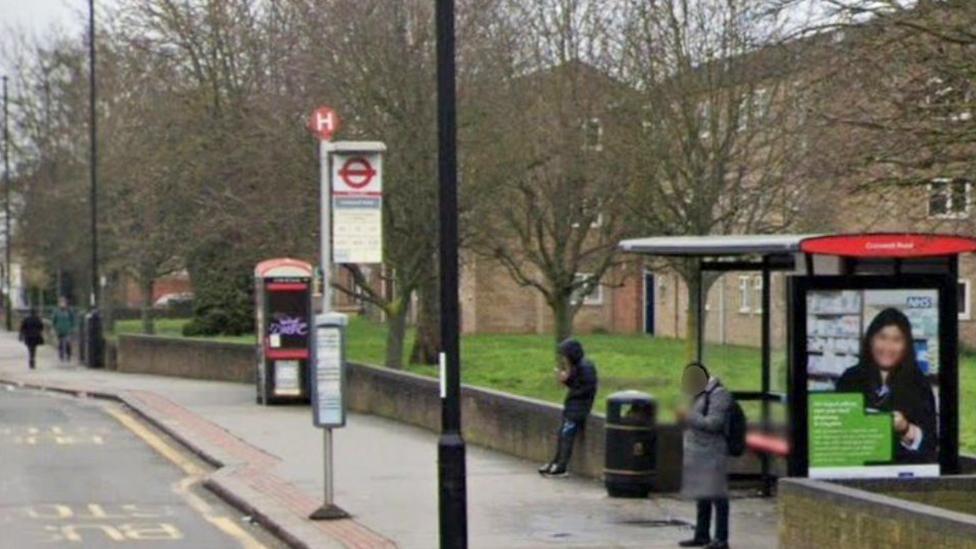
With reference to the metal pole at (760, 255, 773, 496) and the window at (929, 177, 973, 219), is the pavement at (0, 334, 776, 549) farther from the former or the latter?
the window at (929, 177, 973, 219)

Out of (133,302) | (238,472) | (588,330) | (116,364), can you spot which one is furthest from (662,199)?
(133,302)

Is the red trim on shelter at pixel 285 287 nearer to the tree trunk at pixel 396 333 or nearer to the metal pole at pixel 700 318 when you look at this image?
the tree trunk at pixel 396 333

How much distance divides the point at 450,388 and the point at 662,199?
19.1 metres

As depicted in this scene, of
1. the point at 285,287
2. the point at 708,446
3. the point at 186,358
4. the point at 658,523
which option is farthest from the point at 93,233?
the point at 708,446

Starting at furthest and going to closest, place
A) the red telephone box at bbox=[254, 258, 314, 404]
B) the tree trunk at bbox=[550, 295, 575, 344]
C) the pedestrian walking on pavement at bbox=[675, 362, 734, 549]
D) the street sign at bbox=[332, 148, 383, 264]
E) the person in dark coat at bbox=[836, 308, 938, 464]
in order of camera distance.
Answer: the tree trunk at bbox=[550, 295, 575, 344] < the red telephone box at bbox=[254, 258, 314, 404] < the street sign at bbox=[332, 148, 383, 264] < the pedestrian walking on pavement at bbox=[675, 362, 734, 549] < the person in dark coat at bbox=[836, 308, 938, 464]

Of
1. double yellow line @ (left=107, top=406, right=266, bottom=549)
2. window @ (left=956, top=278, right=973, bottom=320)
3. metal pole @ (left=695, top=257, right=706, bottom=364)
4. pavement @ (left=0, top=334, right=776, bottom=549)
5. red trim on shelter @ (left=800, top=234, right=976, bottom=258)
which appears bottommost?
double yellow line @ (left=107, top=406, right=266, bottom=549)

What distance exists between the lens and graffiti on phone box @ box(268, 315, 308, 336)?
32.6 meters

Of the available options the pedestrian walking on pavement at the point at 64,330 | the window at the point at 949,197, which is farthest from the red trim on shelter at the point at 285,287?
the pedestrian walking on pavement at the point at 64,330

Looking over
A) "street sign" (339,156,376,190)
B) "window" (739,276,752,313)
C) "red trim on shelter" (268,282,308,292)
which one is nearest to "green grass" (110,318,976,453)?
"red trim on shelter" (268,282,308,292)

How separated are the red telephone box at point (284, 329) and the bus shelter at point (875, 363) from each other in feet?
63.8

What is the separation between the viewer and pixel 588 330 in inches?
2493

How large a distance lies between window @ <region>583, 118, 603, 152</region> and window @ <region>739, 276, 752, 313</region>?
16743mm

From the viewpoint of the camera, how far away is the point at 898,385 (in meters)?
13.6

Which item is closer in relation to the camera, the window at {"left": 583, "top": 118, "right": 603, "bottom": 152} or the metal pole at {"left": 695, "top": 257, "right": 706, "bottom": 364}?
the metal pole at {"left": 695, "top": 257, "right": 706, "bottom": 364}
